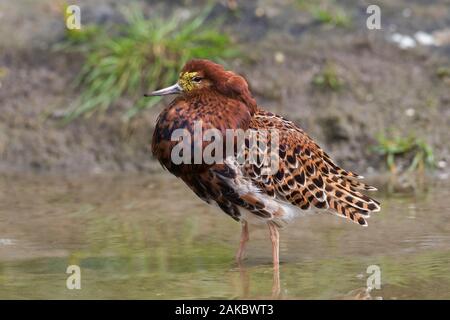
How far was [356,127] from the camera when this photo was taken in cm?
1142

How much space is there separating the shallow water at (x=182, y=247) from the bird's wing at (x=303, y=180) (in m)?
0.37

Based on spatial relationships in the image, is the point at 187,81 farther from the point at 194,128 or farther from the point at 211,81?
the point at 194,128

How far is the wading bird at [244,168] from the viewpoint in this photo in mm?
7660

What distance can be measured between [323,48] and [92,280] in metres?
5.81

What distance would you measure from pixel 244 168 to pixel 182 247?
3.33ft

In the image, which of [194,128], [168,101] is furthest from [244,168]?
[168,101]

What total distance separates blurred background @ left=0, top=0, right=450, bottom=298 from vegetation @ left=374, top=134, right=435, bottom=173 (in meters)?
0.01

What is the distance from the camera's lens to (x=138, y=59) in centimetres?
1170

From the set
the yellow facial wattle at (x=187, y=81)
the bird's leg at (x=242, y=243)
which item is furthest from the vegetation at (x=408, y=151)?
the yellow facial wattle at (x=187, y=81)

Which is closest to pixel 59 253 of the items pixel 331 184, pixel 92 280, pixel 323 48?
pixel 92 280

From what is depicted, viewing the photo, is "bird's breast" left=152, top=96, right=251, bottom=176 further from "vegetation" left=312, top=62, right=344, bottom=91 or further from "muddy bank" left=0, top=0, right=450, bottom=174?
"vegetation" left=312, top=62, right=344, bottom=91

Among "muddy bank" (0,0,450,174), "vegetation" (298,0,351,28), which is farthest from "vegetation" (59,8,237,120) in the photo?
"vegetation" (298,0,351,28)

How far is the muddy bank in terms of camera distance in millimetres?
11359
